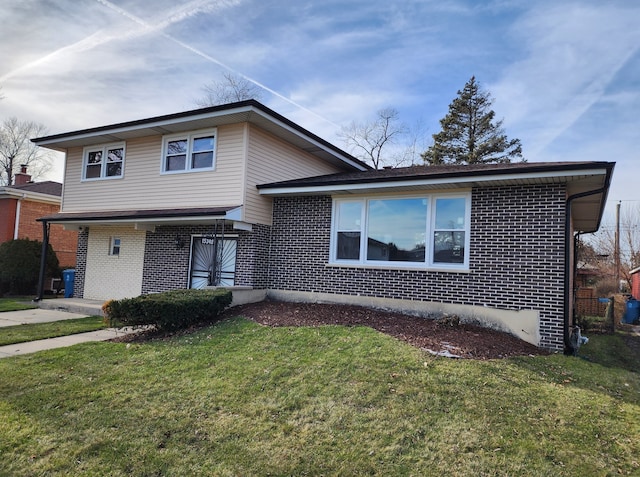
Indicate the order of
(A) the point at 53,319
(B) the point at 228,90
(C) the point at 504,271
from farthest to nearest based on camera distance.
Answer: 1. (B) the point at 228,90
2. (A) the point at 53,319
3. (C) the point at 504,271

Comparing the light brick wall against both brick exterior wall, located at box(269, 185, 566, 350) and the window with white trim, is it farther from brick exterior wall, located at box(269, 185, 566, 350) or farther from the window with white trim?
the window with white trim

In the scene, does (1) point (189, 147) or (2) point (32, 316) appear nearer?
(2) point (32, 316)

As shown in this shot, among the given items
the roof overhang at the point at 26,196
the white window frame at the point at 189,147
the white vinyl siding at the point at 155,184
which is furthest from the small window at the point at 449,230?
the roof overhang at the point at 26,196

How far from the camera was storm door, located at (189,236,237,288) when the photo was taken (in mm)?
11384

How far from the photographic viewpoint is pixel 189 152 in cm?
1177

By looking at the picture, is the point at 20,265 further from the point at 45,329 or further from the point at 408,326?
the point at 408,326

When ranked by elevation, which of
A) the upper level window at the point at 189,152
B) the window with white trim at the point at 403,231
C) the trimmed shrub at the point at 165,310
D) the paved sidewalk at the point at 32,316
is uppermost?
the upper level window at the point at 189,152

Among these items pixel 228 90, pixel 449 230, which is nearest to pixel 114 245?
pixel 449 230

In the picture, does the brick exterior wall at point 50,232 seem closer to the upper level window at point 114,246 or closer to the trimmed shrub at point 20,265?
the trimmed shrub at point 20,265

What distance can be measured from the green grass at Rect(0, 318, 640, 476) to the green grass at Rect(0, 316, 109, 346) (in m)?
1.79

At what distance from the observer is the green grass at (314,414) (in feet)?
11.9

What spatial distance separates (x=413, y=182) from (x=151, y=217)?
23.5 feet

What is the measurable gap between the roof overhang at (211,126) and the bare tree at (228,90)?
18355mm

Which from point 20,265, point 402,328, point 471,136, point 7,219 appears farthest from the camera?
point 471,136
